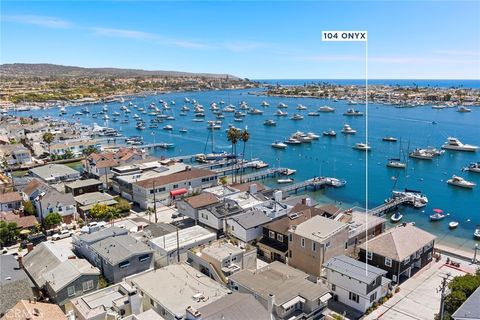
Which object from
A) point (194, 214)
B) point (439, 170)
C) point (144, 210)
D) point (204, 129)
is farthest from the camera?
point (204, 129)

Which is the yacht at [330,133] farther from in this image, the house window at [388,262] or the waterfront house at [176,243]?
the house window at [388,262]

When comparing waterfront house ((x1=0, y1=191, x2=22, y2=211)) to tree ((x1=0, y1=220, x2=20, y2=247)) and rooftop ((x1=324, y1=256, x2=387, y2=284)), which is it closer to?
tree ((x1=0, y1=220, x2=20, y2=247))

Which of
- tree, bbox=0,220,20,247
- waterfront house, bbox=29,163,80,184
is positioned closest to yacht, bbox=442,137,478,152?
waterfront house, bbox=29,163,80,184

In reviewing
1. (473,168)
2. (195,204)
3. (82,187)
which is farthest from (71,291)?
(473,168)

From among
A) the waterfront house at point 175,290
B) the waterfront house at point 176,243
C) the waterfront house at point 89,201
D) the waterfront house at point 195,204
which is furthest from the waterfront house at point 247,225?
the waterfront house at point 89,201

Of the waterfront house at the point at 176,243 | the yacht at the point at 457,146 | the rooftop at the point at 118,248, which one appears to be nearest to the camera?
the rooftop at the point at 118,248

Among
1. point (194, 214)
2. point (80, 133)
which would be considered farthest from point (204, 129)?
point (194, 214)

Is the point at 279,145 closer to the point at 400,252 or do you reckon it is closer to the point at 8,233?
the point at 400,252

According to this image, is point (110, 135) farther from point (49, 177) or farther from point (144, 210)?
point (144, 210)
